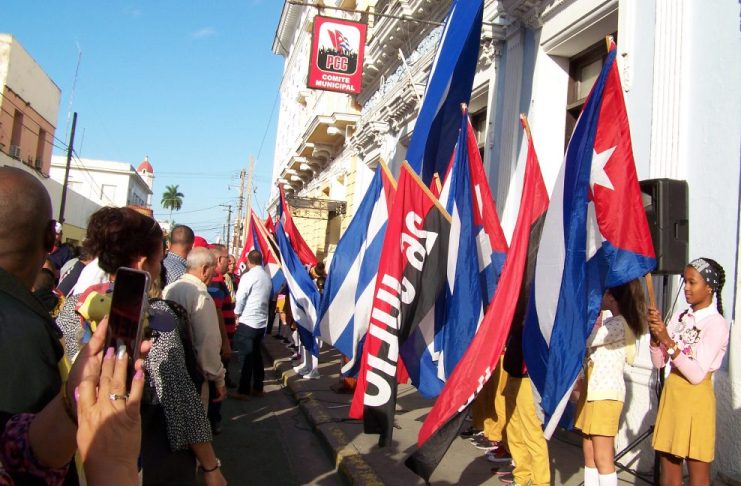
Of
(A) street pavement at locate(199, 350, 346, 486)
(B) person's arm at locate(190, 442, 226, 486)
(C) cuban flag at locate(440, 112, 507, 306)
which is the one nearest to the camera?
(B) person's arm at locate(190, 442, 226, 486)

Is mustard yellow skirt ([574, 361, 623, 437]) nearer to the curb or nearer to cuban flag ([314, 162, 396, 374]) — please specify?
the curb

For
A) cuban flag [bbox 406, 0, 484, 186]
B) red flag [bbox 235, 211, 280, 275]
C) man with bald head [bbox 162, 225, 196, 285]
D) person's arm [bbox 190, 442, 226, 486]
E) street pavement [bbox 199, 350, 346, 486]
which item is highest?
cuban flag [bbox 406, 0, 484, 186]

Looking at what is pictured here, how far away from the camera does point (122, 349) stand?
127 cm

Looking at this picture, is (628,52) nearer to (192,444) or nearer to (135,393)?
(192,444)

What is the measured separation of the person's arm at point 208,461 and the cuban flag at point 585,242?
1.85 m

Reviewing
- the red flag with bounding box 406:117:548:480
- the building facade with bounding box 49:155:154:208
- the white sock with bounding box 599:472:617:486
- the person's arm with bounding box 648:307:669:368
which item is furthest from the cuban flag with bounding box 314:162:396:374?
the building facade with bounding box 49:155:154:208

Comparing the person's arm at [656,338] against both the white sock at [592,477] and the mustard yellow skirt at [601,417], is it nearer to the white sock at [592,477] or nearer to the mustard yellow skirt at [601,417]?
the mustard yellow skirt at [601,417]

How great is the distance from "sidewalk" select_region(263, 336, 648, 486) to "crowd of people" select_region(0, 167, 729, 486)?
0.27 metres

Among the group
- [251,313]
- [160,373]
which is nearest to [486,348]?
[160,373]

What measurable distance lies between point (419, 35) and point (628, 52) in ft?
20.8

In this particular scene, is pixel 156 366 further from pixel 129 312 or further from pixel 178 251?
pixel 178 251

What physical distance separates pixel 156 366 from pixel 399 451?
3.19 metres

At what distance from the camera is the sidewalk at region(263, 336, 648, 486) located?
4777 millimetres

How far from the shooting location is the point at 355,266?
19.0 ft
